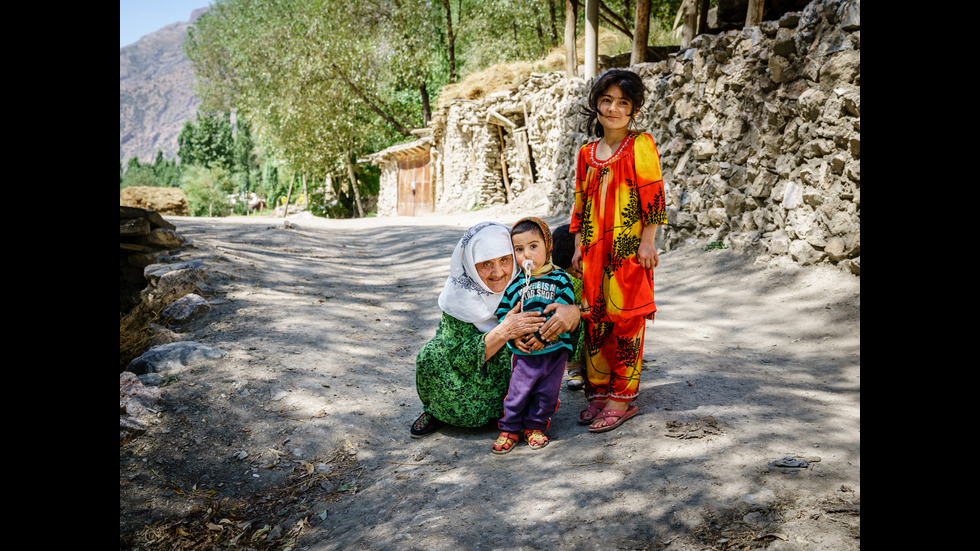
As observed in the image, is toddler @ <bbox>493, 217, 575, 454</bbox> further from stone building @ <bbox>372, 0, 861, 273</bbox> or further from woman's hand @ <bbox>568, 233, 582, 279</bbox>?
stone building @ <bbox>372, 0, 861, 273</bbox>

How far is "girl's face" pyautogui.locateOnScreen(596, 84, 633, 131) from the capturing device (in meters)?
2.66

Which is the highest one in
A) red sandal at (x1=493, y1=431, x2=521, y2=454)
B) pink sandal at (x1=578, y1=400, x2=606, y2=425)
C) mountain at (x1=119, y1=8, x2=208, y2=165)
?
mountain at (x1=119, y1=8, x2=208, y2=165)

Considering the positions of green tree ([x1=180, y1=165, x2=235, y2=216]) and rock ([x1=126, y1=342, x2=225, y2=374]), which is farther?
green tree ([x1=180, y1=165, x2=235, y2=216])

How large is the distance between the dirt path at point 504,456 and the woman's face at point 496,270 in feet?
2.58

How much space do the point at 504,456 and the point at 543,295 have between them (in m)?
0.76

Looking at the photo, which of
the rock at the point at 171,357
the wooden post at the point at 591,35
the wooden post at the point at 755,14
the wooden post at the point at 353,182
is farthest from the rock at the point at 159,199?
the wooden post at the point at 755,14

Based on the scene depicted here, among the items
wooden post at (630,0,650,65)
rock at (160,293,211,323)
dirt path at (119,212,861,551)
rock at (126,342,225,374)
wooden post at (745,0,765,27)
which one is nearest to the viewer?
dirt path at (119,212,861,551)

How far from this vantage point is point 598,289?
2.79 m

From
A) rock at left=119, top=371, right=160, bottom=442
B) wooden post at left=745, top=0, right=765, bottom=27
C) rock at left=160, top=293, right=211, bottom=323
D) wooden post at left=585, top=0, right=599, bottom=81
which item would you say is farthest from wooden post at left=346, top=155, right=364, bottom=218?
rock at left=119, top=371, right=160, bottom=442

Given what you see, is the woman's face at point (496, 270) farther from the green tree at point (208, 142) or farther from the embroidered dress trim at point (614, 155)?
the green tree at point (208, 142)

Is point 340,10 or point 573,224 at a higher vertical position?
point 340,10

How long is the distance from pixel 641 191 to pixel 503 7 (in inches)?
728
